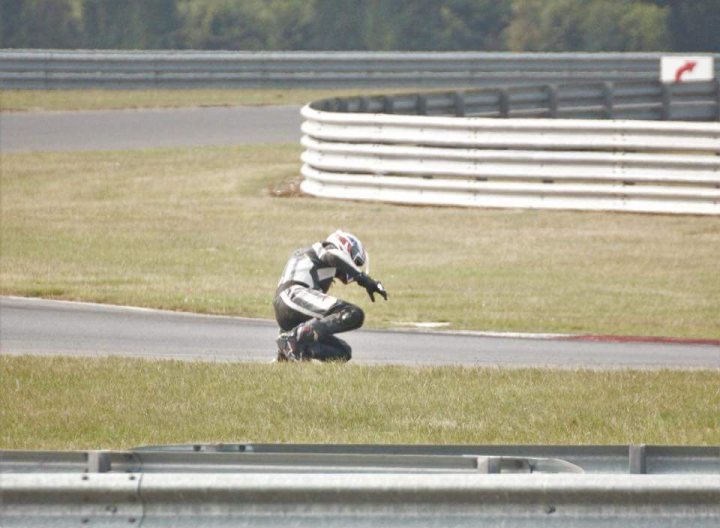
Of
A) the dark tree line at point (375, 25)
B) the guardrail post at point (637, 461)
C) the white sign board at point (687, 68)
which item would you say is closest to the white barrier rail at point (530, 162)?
the white sign board at point (687, 68)

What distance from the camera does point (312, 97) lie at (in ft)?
119

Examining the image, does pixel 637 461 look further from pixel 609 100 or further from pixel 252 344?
pixel 609 100

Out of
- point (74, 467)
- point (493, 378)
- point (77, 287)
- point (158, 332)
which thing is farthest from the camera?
point (77, 287)

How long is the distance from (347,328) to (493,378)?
4.90 ft

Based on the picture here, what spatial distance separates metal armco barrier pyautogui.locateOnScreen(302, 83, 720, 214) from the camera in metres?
19.8

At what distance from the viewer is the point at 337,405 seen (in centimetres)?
809

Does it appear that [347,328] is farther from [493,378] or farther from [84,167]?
[84,167]

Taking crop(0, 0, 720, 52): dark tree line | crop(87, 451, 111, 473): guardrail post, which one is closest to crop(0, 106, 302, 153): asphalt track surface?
crop(0, 0, 720, 52): dark tree line

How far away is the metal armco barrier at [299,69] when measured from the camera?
1347 inches

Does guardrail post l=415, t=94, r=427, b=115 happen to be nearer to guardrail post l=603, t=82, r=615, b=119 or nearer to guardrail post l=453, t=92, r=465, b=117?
guardrail post l=453, t=92, r=465, b=117

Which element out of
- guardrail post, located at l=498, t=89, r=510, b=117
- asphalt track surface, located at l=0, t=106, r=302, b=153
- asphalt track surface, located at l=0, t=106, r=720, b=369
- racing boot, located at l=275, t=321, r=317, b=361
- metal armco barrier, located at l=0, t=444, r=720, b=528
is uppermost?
guardrail post, located at l=498, t=89, r=510, b=117

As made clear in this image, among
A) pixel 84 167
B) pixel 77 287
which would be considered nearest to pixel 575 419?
pixel 77 287

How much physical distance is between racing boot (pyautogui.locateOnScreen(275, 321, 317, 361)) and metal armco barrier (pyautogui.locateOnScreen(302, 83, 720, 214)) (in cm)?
1017

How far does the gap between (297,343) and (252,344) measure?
2184 mm
